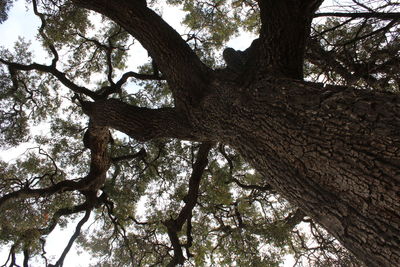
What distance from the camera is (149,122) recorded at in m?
4.95

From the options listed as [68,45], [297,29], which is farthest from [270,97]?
[68,45]

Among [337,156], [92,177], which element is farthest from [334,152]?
[92,177]

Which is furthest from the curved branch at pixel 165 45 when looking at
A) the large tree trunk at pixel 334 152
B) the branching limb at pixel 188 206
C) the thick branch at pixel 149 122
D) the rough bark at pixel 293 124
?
the branching limb at pixel 188 206

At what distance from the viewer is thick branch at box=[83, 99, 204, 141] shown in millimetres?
4820

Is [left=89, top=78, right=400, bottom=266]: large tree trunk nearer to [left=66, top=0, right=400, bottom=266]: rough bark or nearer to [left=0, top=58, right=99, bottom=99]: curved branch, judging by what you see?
[left=66, top=0, right=400, bottom=266]: rough bark

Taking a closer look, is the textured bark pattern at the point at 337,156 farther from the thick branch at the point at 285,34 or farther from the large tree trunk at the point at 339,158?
the thick branch at the point at 285,34

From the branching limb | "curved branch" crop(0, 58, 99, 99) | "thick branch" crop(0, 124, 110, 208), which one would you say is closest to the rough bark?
"thick branch" crop(0, 124, 110, 208)

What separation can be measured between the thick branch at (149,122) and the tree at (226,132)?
2cm

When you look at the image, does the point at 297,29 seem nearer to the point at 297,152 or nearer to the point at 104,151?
the point at 297,152

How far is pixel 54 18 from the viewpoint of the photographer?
818cm

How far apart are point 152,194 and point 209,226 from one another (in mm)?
1859

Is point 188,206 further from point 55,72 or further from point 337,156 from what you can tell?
point 337,156

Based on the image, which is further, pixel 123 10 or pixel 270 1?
pixel 123 10

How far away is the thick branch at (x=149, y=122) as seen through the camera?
482cm
